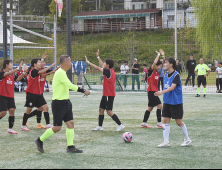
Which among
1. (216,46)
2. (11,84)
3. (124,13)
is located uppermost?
(124,13)

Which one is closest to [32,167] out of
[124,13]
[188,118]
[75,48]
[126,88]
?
[188,118]

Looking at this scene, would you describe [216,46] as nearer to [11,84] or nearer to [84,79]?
[84,79]

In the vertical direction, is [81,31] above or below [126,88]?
above

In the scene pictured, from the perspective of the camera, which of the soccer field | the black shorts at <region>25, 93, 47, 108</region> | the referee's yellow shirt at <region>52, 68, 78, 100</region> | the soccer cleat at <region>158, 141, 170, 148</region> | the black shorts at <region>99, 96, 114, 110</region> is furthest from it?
the black shorts at <region>25, 93, 47, 108</region>

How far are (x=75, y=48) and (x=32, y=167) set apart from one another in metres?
36.8

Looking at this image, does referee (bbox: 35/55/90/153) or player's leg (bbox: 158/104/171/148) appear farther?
player's leg (bbox: 158/104/171/148)

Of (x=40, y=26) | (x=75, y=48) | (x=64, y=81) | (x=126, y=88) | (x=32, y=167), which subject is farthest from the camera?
(x=40, y=26)

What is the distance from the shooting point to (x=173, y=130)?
7.75 metres

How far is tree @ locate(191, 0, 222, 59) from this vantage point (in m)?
23.1

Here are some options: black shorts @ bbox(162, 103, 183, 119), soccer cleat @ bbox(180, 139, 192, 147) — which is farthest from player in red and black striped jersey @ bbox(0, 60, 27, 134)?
soccer cleat @ bbox(180, 139, 192, 147)

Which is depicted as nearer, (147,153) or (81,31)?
(147,153)

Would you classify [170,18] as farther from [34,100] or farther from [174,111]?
[174,111]

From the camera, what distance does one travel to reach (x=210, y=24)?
23562mm

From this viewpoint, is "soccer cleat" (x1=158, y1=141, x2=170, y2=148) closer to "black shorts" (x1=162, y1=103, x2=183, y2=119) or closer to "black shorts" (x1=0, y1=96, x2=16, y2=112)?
"black shorts" (x1=162, y1=103, x2=183, y2=119)
